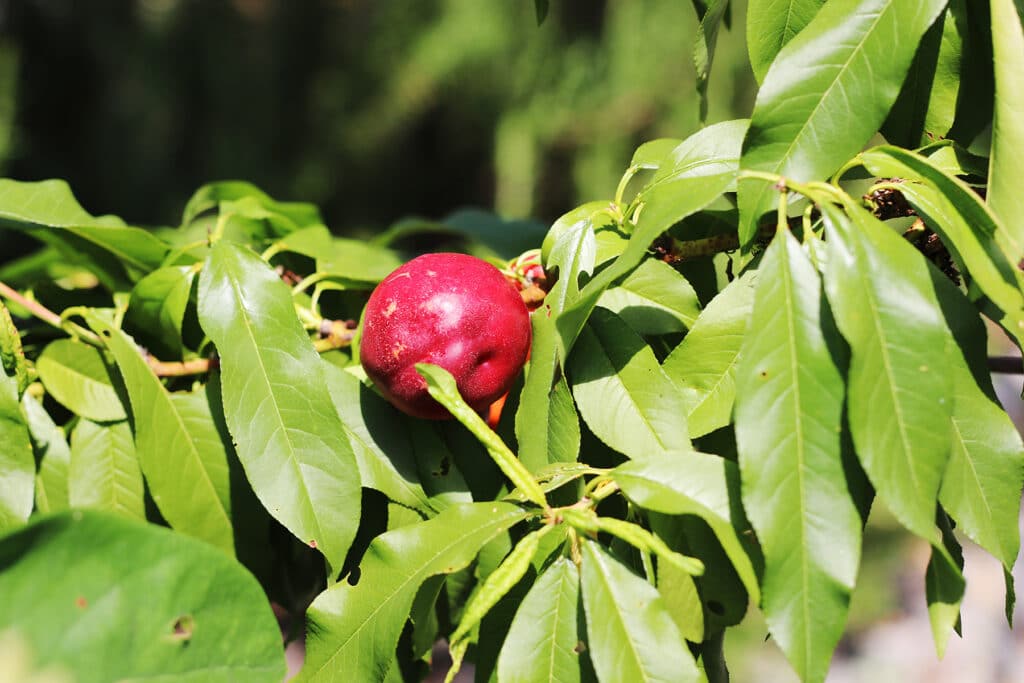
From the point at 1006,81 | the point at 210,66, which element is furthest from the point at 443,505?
the point at 210,66

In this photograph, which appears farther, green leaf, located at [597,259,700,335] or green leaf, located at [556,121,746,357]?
green leaf, located at [597,259,700,335]

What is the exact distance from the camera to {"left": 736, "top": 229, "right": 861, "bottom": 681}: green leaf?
17.6 inches

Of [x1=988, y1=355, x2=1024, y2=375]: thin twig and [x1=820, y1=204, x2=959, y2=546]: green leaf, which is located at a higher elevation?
[x1=820, y1=204, x2=959, y2=546]: green leaf

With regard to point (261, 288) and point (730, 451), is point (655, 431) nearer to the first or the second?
point (730, 451)

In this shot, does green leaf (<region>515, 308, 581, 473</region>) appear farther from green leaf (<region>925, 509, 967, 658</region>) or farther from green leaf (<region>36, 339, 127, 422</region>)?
green leaf (<region>36, 339, 127, 422</region>)

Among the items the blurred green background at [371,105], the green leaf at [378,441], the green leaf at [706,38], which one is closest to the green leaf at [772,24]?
the green leaf at [706,38]

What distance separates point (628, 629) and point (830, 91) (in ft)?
1.14

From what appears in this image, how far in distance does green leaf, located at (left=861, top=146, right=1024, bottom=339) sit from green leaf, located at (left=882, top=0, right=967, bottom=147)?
93 millimetres

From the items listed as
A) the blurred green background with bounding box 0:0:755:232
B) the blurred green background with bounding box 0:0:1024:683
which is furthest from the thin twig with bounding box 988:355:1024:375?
the blurred green background with bounding box 0:0:755:232

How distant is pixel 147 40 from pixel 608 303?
3.31 metres

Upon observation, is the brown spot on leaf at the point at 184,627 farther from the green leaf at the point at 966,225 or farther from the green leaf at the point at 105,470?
the green leaf at the point at 966,225

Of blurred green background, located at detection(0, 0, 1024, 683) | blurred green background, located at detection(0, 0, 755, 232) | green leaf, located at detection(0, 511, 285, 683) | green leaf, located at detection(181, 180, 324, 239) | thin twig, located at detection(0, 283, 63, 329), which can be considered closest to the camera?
green leaf, located at detection(0, 511, 285, 683)

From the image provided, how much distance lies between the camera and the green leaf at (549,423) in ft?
1.83

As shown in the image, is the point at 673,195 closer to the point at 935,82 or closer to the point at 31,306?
the point at 935,82
